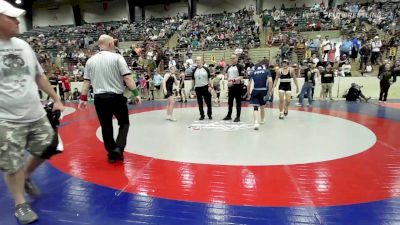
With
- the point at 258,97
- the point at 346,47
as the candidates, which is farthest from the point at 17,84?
the point at 346,47

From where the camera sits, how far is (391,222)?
98.3 inches

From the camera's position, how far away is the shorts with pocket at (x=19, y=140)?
7.62 feet

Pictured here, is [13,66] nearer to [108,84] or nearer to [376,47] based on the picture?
[108,84]

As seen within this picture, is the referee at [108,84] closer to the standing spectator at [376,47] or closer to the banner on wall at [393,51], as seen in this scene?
the standing spectator at [376,47]

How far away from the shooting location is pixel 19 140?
2.39 meters

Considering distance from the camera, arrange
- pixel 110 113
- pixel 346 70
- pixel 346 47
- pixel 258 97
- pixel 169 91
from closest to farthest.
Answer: pixel 110 113
pixel 258 97
pixel 169 91
pixel 346 70
pixel 346 47

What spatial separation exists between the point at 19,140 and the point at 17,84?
1.47 ft

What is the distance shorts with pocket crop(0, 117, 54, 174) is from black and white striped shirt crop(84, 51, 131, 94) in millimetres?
1301

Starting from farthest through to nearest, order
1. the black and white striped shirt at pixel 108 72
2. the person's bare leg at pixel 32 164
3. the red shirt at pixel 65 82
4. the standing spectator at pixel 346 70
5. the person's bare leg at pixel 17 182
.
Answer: the red shirt at pixel 65 82
the standing spectator at pixel 346 70
the black and white striped shirt at pixel 108 72
the person's bare leg at pixel 32 164
the person's bare leg at pixel 17 182

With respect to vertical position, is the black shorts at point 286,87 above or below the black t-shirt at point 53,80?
above

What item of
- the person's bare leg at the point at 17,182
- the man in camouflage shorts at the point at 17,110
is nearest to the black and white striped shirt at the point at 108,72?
the man in camouflage shorts at the point at 17,110

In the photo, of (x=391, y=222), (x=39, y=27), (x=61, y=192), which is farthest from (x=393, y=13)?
(x=39, y=27)

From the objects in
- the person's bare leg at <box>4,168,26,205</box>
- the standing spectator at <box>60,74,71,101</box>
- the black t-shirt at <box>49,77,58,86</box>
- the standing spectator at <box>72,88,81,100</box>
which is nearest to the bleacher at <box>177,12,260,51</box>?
the standing spectator at <box>72,88,81,100</box>

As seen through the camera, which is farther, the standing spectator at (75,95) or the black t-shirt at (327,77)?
the standing spectator at (75,95)
